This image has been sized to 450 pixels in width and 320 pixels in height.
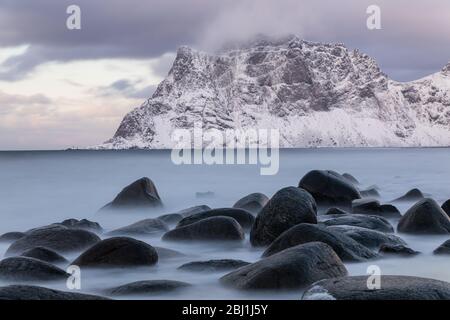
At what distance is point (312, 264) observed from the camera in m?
8.48

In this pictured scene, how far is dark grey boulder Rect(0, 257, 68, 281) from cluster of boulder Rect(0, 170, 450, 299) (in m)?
0.02

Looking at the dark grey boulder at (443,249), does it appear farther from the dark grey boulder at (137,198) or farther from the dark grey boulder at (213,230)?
the dark grey boulder at (137,198)

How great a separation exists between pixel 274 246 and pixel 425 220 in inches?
186

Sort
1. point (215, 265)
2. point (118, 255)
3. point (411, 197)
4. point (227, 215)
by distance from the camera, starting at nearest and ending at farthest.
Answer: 1. point (215, 265)
2. point (118, 255)
3. point (227, 215)
4. point (411, 197)

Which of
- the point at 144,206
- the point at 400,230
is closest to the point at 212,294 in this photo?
the point at 400,230

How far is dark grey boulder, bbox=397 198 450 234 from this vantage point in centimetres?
1358

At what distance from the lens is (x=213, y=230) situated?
1278 centimetres

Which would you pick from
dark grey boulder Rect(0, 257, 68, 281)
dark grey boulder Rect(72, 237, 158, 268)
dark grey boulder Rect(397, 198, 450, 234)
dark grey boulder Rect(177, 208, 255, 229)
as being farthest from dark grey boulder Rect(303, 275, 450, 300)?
dark grey boulder Rect(177, 208, 255, 229)

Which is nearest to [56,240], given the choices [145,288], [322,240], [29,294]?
[145,288]

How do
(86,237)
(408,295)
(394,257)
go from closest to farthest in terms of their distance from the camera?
1. (408,295)
2. (394,257)
3. (86,237)

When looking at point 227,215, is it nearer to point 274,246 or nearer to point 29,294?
point 274,246
